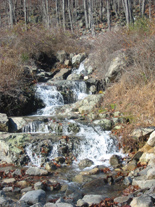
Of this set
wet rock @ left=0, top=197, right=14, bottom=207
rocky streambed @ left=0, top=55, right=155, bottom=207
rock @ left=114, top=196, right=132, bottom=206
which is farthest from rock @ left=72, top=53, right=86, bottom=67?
wet rock @ left=0, top=197, right=14, bottom=207

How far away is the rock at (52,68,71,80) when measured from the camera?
14.7m

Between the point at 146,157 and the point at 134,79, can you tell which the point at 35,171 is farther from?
the point at 134,79

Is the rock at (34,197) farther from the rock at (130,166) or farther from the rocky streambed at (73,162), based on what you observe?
the rock at (130,166)

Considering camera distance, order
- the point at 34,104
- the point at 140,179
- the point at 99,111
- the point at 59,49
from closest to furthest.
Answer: the point at 140,179
the point at 99,111
the point at 34,104
the point at 59,49

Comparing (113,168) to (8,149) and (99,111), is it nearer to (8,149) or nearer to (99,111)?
(8,149)

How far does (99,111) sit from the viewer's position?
10164mm

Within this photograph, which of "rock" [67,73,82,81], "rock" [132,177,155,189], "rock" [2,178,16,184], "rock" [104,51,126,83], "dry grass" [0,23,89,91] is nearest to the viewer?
"rock" [132,177,155,189]

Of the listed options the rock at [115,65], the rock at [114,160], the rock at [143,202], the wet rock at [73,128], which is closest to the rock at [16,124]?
the wet rock at [73,128]

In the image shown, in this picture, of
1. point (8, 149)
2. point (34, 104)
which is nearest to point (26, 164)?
point (8, 149)

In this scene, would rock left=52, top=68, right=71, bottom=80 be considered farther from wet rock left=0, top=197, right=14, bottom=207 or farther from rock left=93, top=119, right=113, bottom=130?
wet rock left=0, top=197, right=14, bottom=207

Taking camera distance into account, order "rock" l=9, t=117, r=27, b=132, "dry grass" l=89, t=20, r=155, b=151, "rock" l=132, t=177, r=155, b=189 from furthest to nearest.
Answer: "rock" l=9, t=117, r=27, b=132 < "dry grass" l=89, t=20, r=155, b=151 < "rock" l=132, t=177, r=155, b=189

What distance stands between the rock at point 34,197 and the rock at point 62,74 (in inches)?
394

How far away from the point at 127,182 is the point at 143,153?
1509 mm

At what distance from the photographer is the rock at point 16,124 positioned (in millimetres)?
9353
